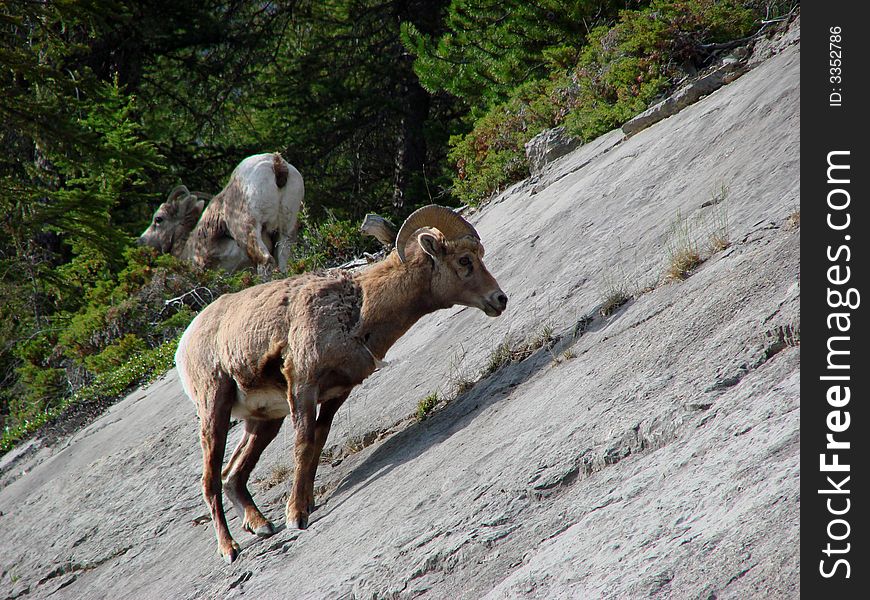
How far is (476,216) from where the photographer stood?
13.3m

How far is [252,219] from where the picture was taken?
55.2ft

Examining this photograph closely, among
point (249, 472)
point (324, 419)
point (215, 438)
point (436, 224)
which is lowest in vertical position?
point (249, 472)

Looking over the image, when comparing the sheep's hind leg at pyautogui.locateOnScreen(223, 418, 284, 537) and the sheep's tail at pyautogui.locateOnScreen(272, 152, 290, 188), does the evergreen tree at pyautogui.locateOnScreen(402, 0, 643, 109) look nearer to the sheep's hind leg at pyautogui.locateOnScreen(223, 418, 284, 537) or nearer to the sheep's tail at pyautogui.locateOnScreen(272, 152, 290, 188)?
the sheep's tail at pyautogui.locateOnScreen(272, 152, 290, 188)

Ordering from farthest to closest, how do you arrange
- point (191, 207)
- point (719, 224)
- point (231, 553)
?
point (191, 207), point (719, 224), point (231, 553)

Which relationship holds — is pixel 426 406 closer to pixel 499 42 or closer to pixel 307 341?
pixel 307 341

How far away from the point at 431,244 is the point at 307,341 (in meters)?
1.21

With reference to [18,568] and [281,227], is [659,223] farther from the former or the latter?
[281,227]

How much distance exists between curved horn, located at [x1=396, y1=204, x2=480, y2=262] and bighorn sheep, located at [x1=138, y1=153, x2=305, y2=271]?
9066 mm

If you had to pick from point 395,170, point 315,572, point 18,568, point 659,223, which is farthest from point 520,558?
point 395,170

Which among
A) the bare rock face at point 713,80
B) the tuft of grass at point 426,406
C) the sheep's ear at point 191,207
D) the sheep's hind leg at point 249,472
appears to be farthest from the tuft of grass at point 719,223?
the sheep's ear at point 191,207

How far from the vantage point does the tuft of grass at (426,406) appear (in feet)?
24.9

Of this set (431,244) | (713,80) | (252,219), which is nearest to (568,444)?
(431,244)

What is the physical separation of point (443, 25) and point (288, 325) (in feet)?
45.0

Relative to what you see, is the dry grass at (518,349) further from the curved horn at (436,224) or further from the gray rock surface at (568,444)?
the curved horn at (436,224)
